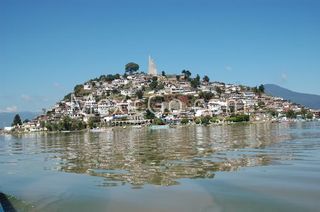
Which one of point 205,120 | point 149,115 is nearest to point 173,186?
point 205,120

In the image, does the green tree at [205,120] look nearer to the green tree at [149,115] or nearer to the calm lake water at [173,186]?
the green tree at [149,115]

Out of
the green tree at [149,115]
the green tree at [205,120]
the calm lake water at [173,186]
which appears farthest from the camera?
the green tree at [149,115]

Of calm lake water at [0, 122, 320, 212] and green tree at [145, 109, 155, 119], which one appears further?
green tree at [145, 109, 155, 119]

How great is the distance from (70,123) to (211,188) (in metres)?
151

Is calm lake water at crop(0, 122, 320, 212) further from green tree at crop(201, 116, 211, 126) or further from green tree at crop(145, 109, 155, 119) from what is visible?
green tree at crop(145, 109, 155, 119)

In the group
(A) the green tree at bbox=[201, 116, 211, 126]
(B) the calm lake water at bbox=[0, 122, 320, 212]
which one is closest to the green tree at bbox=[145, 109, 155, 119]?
(A) the green tree at bbox=[201, 116, 211, 126]

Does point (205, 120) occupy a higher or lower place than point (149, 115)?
lower

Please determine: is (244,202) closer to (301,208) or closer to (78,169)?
(301,208)

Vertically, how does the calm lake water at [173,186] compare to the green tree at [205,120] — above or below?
below

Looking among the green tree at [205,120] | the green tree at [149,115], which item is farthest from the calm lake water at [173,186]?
the green tree at [149,115]

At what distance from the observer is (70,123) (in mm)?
161875

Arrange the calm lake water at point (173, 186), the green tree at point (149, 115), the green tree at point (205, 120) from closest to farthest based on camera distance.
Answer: the calm lake water at point (173, 186), the green tree at point (205, 120), the green tree at point (149, 115)

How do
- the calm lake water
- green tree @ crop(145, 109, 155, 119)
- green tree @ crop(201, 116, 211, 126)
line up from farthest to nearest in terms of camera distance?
green tree @ crop(145, 109, 155, 119)
green tree @ crop(201, 116, 211, 126)
the calm lake water

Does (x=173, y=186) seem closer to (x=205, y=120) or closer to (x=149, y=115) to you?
(x=205, y=120)
